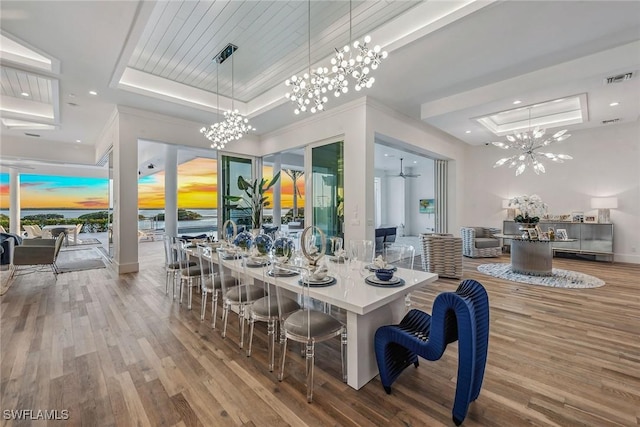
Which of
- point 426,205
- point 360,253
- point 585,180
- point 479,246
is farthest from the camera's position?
point 426,205

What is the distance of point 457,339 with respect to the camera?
6.19 ft

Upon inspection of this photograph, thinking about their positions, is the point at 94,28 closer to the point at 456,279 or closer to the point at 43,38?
the point at 43,38

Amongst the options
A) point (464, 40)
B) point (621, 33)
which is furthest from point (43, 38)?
point (621, 33)

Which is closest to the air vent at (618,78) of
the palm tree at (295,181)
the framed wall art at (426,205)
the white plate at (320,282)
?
the white plate at (320,282)

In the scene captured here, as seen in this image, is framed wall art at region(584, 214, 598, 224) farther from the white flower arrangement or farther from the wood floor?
the wood floor

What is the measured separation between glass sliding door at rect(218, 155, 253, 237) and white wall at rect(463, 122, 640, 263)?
7697mm

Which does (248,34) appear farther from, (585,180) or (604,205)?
(585,180)

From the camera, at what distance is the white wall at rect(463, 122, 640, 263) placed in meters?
6.83

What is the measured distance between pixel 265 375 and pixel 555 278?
5926 mm

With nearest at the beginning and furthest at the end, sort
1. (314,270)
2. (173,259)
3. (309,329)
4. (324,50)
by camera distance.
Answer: (309,329), (314,270), (324,50), (173,259)

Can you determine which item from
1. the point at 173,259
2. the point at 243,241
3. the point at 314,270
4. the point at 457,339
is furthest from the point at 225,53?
the point at 457,339

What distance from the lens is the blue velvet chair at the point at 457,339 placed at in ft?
5.53

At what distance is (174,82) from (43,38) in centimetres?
217

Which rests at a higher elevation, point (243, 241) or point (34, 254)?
point (243, 241)
